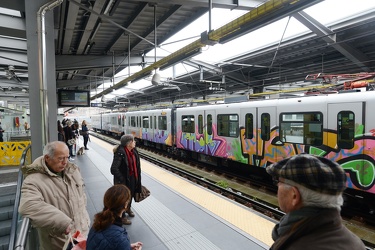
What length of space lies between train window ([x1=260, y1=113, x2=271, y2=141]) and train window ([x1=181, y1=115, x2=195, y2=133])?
414cm

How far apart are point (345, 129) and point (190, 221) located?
4.11 metres

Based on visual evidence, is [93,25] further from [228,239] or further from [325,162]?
[325,162]

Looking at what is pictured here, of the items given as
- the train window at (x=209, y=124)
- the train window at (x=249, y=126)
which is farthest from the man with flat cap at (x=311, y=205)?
the train window at (x=209, y=124)

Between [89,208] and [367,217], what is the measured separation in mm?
5864

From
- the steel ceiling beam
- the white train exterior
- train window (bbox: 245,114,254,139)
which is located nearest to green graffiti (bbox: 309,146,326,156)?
train window (bbox: 245,114,254,139)

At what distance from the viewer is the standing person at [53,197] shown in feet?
6.77

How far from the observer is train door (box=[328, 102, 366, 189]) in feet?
17.1

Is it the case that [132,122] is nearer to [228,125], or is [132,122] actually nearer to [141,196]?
[228,125]

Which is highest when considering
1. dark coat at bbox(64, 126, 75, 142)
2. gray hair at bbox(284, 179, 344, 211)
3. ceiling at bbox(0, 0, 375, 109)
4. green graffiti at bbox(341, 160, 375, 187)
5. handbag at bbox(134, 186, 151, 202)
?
ceiling at bbox(0, 0, 375, 109)

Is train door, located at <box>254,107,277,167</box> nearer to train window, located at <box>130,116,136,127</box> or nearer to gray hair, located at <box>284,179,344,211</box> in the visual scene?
gray hair, located at <box>284,179,344,211</box>

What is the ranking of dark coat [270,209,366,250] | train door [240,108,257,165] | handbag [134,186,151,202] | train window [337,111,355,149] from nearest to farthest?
dark coat [270,209,366,250] → handbag [134,186,151,202] → train window [337,111,355,149] → train door [240,108,257,165]

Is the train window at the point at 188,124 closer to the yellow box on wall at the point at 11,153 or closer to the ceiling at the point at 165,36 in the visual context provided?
the ceiling at the point at 165,36

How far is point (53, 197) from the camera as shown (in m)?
2.30

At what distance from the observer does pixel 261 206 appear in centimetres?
589
